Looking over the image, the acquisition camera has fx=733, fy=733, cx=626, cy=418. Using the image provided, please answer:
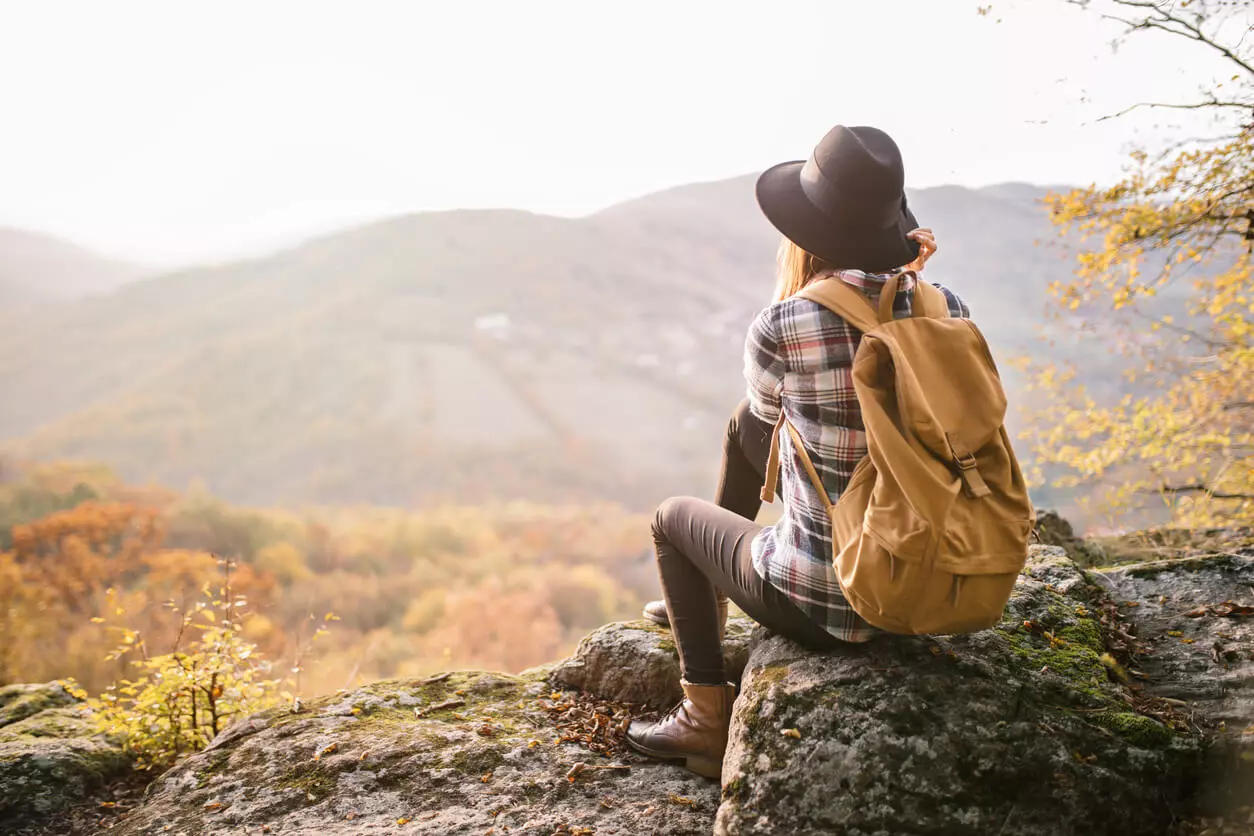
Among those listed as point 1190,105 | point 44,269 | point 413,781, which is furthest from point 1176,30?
point 44,269

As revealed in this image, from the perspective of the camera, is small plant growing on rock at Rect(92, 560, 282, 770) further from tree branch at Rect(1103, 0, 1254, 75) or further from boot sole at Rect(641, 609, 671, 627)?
tree branch at Rect(1103, 0, 1254, 75)

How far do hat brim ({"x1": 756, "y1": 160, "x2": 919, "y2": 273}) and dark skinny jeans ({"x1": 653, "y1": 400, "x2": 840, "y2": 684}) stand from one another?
63 cm

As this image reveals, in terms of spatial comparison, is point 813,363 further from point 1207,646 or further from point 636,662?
point 1207,646

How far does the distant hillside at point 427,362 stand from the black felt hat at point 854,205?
67.1 feet

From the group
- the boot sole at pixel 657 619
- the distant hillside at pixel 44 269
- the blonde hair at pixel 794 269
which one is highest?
the distant hillside at pixel 44 269

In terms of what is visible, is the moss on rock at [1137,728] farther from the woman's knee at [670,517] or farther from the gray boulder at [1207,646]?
the woman's knee at [670,517]

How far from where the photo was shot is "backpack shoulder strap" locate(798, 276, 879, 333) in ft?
5.46

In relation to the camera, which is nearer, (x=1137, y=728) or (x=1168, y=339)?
(x=1137, y=728)

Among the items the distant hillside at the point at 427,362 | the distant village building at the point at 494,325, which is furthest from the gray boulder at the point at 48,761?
the distant village building at the point at 494,325

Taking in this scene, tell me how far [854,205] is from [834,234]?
0.08 metres

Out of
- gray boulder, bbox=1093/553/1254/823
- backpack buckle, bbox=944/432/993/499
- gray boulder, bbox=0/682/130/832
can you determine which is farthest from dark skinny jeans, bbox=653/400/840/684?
gray boulder, bbox=0/682/130/832

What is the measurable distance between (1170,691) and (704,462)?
26548 mm

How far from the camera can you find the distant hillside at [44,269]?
21.9m

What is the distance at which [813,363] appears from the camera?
5.62 ft
